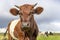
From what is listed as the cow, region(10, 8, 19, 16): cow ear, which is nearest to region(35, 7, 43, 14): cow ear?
the cow

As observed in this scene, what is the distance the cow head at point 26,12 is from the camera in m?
9.45

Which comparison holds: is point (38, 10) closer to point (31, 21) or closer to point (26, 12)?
point (31, 21)

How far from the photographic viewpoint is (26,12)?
9656 mm

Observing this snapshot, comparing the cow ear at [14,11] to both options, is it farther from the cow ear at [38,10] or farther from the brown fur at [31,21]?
the cow ear at [38,10]

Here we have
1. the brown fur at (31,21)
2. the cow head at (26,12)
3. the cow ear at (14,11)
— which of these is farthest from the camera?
the cow ear at (14,11)

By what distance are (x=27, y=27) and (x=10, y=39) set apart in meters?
3.82

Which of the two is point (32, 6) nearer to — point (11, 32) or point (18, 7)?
point (18, 7)

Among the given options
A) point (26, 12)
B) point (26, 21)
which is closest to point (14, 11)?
point (26, 12)

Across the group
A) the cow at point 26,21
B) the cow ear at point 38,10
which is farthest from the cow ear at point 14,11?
the cow ear at point 38,10

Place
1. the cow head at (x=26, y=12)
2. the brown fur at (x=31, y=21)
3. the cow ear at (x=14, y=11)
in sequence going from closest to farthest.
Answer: the cow head at (x=26, y=12), the brown fur at (x=31, y=21), the cow ear at (x=14, y=11)

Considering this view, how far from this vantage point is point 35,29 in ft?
35.8

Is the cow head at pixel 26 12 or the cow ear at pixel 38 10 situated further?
the cow ear at pixel 38 10

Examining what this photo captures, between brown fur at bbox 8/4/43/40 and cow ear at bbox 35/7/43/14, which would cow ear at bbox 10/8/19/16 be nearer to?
brown fur at bbox 8/4/43/40

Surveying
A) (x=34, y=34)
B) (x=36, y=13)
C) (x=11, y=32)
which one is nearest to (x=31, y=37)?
(x=34, y=34)
